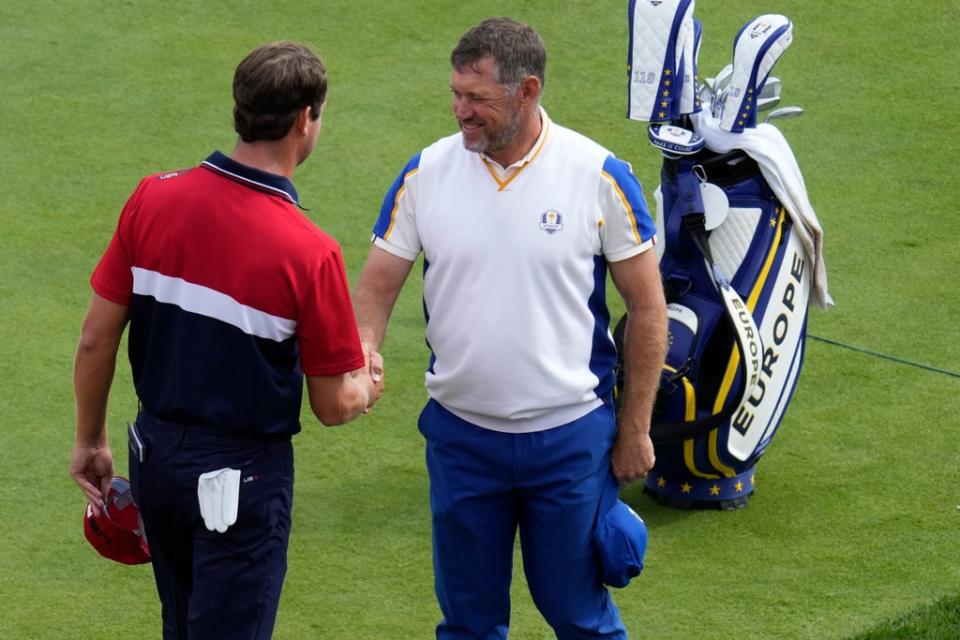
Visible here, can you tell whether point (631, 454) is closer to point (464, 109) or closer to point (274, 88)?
point (464, 109)

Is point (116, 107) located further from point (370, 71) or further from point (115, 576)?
point (115, 576)

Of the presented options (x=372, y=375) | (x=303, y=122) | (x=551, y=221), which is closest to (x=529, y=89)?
(x=551, y=221)

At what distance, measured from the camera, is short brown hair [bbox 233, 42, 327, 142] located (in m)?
3.54

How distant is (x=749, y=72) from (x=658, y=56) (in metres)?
0.31

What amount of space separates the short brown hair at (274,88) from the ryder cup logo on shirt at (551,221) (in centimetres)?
62

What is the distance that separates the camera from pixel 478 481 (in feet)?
13.4

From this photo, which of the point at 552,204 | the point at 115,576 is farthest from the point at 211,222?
the point at 115,576

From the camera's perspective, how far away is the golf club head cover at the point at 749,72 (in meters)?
5.30

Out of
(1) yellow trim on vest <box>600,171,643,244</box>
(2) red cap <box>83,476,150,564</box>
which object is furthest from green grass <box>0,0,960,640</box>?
(1) yellow trim on vest <box>600,171,643,244</box>

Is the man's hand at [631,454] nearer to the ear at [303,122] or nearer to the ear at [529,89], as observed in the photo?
the ear at [529,89]

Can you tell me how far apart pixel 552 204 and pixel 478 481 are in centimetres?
71

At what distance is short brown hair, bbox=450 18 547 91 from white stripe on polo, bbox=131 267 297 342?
2.62 ft

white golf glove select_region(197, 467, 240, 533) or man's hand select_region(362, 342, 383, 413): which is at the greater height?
man's hand select_region(362, 342, 383, 413)

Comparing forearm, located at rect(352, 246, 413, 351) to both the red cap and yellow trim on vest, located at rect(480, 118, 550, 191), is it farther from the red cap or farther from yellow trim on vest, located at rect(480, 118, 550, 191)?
the red cap
